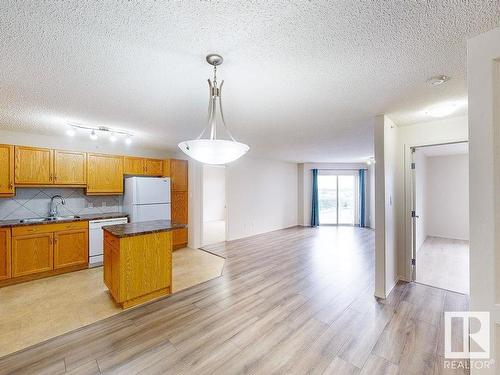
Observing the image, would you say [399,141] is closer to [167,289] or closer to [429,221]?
[167,289]

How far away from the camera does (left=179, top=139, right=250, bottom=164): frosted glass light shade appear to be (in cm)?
171

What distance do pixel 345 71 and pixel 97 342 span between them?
10.5ft

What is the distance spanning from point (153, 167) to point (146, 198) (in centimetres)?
84

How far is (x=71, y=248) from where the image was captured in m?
3.79

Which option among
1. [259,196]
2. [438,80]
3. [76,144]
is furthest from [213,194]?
[438,80]

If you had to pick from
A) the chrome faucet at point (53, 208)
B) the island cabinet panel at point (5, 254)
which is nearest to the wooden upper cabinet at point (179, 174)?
the chrome faucet at point (53, 208)

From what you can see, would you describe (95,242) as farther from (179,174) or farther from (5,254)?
(179,174)

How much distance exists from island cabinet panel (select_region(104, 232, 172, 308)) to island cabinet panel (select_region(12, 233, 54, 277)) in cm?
138

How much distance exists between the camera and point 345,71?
1.82m

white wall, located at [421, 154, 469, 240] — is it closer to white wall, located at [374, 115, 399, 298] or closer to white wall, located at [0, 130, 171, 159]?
white wall, located at [374, 115, 399, 298]

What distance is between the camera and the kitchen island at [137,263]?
2.59m

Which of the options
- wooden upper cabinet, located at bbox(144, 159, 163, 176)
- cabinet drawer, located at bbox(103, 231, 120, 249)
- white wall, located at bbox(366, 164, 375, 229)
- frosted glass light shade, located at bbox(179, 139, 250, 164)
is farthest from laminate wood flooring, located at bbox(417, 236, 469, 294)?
wooden upper cabinet, located at bbox(144, 159, 163, 176)

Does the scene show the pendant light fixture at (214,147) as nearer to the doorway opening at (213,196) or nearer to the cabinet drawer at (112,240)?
the cabinet drawer at (112,240)

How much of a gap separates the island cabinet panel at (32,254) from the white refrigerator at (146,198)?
4.18 ft
